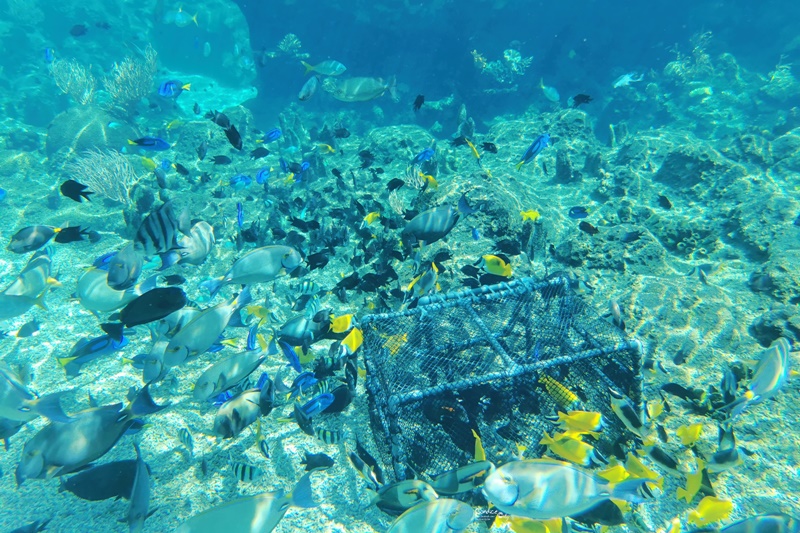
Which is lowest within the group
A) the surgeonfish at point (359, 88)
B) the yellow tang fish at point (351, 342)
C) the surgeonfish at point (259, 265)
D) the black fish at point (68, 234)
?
the yellow tang fish at point (351, 342)

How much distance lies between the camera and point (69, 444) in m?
2.79

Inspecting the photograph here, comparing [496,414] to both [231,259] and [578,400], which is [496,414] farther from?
[231,259]

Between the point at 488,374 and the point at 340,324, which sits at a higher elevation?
the point at 340,324

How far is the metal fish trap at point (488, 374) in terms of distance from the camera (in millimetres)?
3834

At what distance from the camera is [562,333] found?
4727 millimetres

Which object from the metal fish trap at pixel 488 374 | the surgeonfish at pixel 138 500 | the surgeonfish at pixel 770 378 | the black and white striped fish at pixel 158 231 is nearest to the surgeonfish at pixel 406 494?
the metal fish trap at pixel 488 374

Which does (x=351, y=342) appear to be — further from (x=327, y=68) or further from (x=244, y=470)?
(x=327, y=68)

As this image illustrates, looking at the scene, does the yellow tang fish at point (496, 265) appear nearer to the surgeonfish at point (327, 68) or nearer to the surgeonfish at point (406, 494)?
the surgeonfish at point (406, 494)

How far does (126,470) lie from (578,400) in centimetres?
483

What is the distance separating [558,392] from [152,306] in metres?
4.18

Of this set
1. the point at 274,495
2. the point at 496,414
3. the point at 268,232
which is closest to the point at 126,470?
the point at 274,495

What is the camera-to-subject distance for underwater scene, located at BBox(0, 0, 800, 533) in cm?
316

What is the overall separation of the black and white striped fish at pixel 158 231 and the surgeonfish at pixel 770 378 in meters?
5.55

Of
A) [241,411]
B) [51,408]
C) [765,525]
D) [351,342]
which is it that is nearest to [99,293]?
[51,408]
